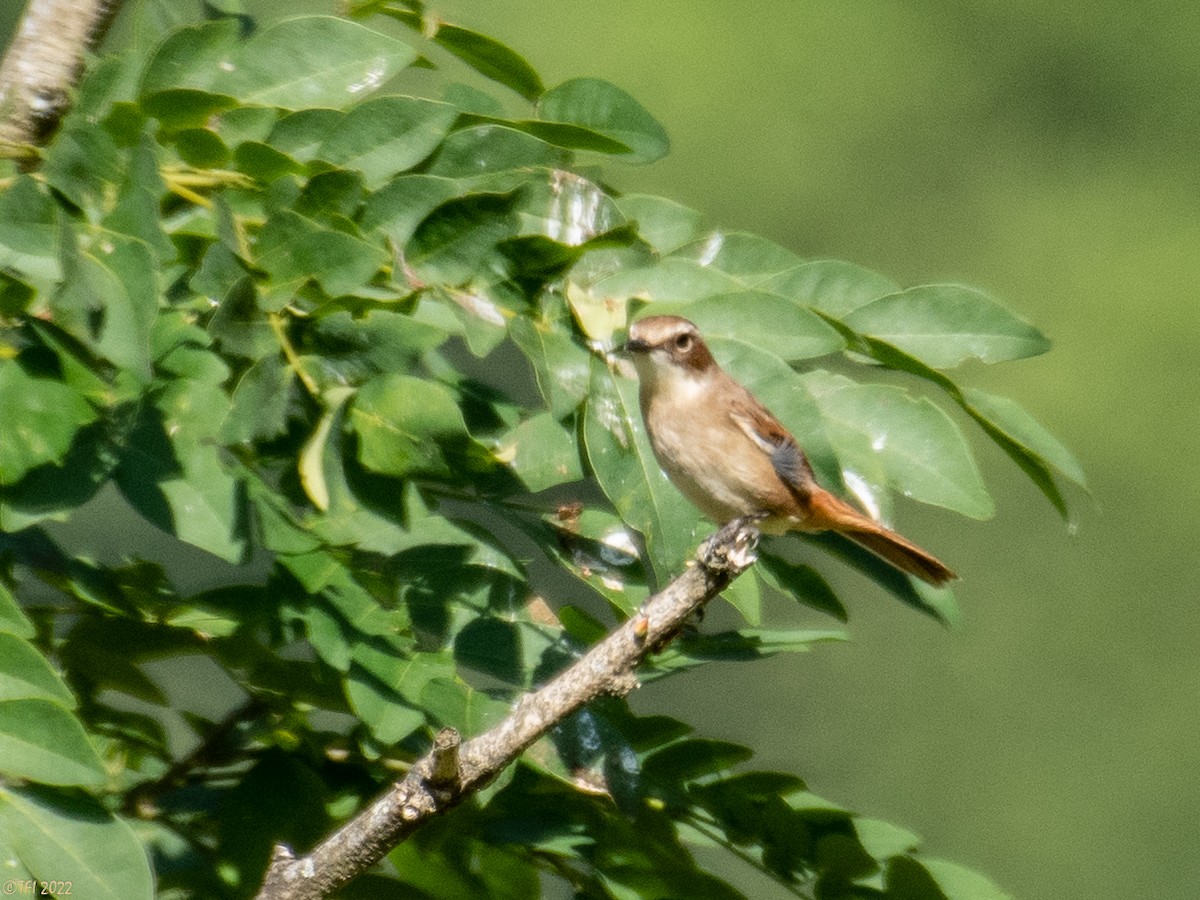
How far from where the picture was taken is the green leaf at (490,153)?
1812 mm

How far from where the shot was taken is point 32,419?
1.60 metres

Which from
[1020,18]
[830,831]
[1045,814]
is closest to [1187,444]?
[1045,814]

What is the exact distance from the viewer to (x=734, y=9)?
841cm

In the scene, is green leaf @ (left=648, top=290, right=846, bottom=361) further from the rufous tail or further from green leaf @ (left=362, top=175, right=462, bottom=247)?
green leaf @ (left=362, top=175, right=462, bottom=247)

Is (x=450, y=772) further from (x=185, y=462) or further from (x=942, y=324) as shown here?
(x=942, y=324)

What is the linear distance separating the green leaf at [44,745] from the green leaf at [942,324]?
1108mm

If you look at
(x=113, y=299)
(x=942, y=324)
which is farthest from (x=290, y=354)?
(x=942, y=324)

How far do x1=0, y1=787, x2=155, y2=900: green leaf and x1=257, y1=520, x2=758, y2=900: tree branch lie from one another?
0.16 m

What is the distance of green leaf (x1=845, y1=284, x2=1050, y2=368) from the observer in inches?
76.5

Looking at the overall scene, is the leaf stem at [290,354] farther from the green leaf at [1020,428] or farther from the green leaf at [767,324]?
the green leaf at [1020,428]

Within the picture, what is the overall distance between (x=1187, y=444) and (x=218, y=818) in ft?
25.7

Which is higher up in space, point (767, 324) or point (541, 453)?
point (767, 324)

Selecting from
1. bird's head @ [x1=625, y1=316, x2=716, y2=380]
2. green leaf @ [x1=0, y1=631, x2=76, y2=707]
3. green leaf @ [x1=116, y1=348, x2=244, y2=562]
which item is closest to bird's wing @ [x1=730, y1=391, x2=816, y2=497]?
bird's head @ [x1=625, y1=316, x2=716, y2=380]

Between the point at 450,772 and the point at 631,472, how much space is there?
46cm
